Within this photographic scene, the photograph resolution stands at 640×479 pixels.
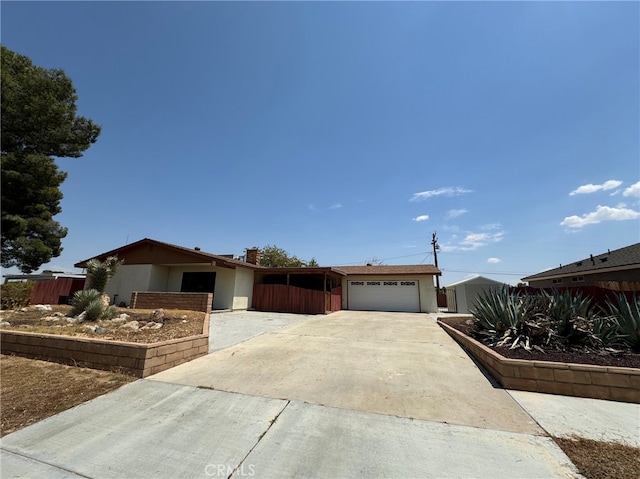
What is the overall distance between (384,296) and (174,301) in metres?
14.0

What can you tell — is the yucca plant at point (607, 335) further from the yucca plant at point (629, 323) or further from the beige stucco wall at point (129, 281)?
the beige stucco wall at point (129, 281)

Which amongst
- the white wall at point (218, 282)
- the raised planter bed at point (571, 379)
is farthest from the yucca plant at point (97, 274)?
the raised planter bed at point (571, 379)

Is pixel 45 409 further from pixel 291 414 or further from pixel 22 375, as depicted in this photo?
pixel 291 414

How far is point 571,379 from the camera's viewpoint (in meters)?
4.04

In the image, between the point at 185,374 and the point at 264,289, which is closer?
the point at 185,374

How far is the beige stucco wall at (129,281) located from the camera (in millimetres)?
15570

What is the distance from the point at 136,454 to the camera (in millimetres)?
2512

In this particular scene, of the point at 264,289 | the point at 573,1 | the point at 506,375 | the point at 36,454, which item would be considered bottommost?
the point at 36,454

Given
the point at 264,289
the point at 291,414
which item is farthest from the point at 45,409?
the point at 264,289

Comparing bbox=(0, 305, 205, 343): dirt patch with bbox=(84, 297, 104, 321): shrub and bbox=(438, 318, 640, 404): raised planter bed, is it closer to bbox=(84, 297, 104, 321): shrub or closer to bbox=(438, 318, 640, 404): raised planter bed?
bbox=(84, 297, 104, 321): shrub

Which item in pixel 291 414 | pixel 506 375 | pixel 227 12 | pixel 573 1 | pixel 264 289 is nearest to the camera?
pixel 291 414

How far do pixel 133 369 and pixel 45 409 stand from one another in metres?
1.23

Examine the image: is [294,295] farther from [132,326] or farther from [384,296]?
[132,326]

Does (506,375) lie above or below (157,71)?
below
